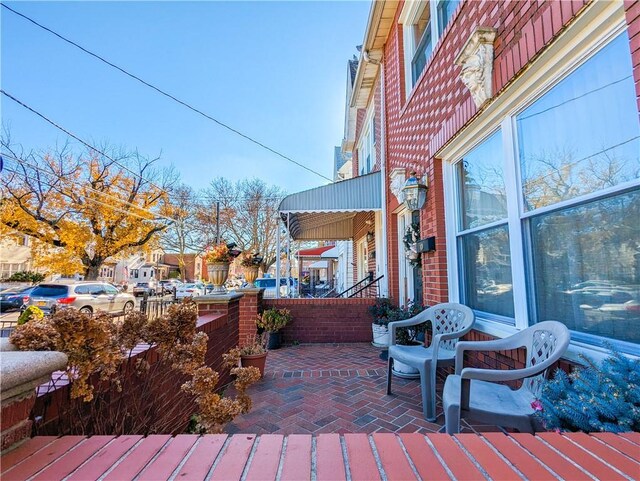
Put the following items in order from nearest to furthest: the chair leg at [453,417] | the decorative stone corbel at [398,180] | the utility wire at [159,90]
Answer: the chair leg at [453,417] < the decorative stone corbel at [398,180] < the utility wire at [159,90]

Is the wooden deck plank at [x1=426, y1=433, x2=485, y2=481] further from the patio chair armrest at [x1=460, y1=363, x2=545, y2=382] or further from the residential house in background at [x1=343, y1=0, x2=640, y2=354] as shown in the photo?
the residential house in background at [x1=343, y1=0, x2=640, y2=354]

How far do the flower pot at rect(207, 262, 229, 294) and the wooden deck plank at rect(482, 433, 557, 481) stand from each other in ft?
11.3

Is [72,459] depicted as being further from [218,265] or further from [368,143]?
[368,143]

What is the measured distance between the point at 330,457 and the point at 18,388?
1.05m

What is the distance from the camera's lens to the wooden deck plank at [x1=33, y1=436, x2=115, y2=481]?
859 millimetres

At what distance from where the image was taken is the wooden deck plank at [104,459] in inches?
33.6

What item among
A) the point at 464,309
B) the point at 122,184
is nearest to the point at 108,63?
the point at 464,309

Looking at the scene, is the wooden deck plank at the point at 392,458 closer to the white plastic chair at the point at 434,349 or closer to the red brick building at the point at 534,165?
the red brick building at the point at 534,165

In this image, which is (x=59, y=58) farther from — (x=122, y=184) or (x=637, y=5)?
(x=122, y=184)

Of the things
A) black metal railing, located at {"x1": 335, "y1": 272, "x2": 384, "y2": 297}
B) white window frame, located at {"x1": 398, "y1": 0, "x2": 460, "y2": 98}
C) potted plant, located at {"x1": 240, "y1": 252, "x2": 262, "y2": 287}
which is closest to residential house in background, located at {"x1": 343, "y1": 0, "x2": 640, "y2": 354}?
white window frame, located at {"x1": 398, "y1": 0, "x2": 460, "y2": 98}

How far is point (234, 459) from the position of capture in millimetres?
939

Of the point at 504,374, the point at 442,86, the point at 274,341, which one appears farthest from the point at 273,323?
the point at 442,86

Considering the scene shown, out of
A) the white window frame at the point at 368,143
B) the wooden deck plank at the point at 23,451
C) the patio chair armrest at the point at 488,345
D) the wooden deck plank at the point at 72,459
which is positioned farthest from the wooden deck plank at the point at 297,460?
the white window frame at the point at 368,143

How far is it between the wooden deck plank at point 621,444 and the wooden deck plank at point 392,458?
70 cm
